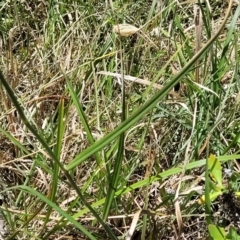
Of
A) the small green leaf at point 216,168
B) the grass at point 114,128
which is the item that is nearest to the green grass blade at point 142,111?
the grass at point 114,128

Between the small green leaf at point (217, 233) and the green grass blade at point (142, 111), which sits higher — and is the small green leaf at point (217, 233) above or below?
below

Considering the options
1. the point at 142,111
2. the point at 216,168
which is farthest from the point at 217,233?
the point at 142,111

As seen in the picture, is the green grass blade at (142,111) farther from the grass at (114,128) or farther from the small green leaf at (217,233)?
the small green leaf at (217,233)

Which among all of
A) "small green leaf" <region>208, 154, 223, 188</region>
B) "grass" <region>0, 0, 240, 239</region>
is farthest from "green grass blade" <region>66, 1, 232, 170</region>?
"small green leaf" <region>208, 154, 223, 188</region>

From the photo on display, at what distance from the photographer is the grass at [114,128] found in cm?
104

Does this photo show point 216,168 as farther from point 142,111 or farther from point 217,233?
point 142,111

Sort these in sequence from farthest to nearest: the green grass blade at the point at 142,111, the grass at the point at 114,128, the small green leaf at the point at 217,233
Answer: the grass at the point at 114,128 → the small green leaf at the point at 217,233 → the green grass blade at the point at 142,111

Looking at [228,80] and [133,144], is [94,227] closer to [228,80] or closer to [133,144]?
[133,144]

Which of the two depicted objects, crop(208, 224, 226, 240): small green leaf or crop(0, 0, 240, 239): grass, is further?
crop(0, 0, 240, 239): grass

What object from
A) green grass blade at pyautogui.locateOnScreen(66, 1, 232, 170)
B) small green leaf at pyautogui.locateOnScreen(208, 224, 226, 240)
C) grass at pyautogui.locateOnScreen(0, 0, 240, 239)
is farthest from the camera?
grass at pyautogui.locateOnScreen(0, 0, 240, 239)

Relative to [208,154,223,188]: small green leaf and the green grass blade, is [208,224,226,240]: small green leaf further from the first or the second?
the green grass blade

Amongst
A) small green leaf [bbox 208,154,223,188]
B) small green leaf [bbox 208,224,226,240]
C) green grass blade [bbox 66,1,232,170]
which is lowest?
small green leaf [bbox 208,224,226,240]

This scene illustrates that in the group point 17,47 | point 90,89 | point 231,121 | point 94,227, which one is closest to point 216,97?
point 231,121

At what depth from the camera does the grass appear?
1038 mm
